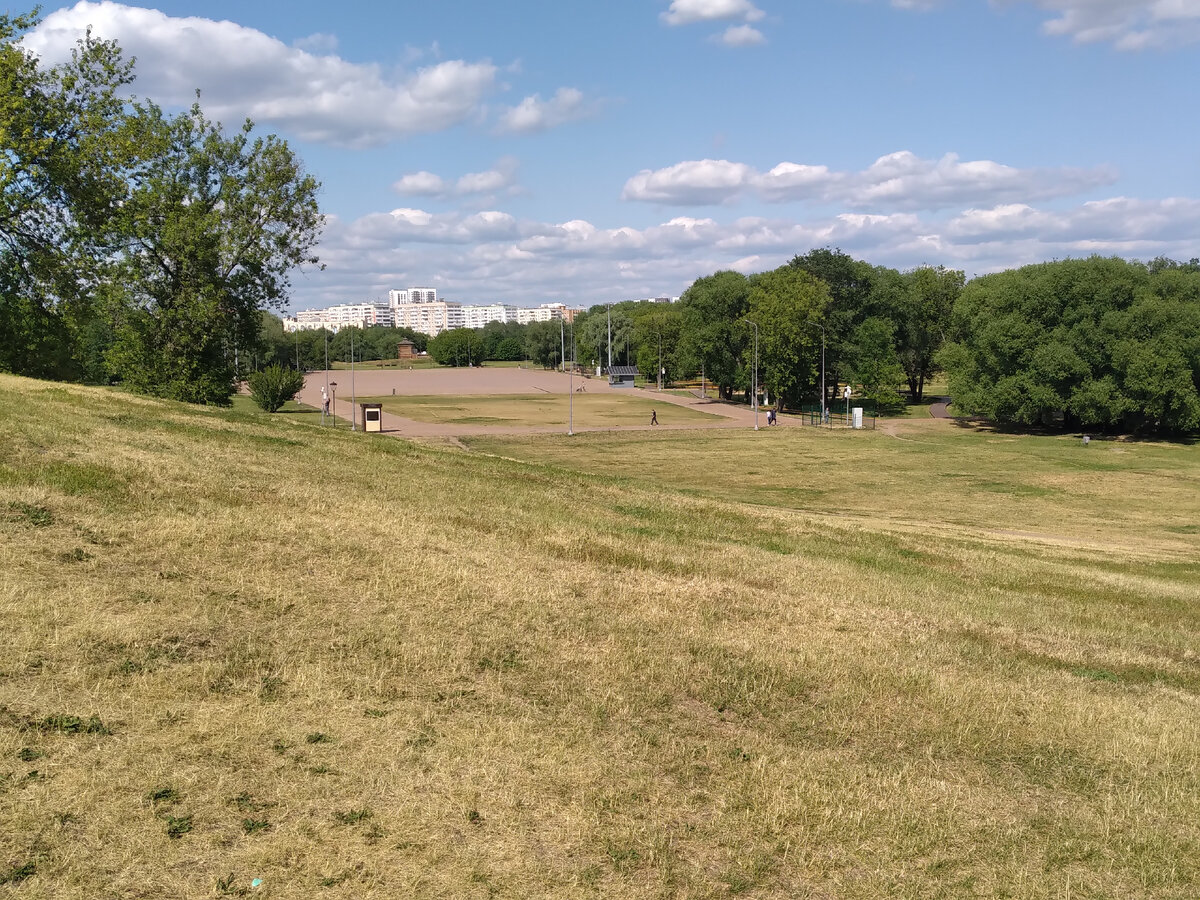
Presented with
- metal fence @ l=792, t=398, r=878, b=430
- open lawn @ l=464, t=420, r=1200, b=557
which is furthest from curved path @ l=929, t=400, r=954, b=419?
open lawn @ l=464, t=420, r=1200, b=557

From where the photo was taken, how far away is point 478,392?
124 m

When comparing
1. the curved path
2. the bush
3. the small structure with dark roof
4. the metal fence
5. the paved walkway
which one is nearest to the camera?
the bush

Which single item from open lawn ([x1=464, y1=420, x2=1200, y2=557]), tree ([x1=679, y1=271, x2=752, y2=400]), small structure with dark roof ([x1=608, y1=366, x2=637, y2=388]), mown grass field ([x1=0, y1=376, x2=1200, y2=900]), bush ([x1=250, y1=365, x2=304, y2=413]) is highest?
tree ([x1=679, y1=271, x2=752, y2=400])

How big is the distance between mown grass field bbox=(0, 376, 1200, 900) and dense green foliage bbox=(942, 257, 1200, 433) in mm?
52892

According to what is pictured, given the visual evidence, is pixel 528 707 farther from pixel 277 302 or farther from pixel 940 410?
pixel 940 410

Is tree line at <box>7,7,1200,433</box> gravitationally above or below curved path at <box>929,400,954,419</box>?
above

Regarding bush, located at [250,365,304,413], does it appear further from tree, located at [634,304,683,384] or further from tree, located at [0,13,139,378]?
tree, located at [634,304,683,384]

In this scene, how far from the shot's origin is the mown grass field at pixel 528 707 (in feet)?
21.7

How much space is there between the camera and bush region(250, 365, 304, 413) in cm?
7394

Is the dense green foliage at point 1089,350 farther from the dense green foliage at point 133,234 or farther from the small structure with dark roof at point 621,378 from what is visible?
the small structure with dark roof at point 621,378

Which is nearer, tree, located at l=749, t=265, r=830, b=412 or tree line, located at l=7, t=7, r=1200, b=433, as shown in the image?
tree line, located at l=7, t=7, r=1200, b=433

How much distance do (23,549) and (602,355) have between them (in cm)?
15768

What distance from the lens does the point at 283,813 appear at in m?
6.87

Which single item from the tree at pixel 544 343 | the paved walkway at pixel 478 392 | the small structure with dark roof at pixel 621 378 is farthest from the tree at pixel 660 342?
the tree at pixel 544 343
